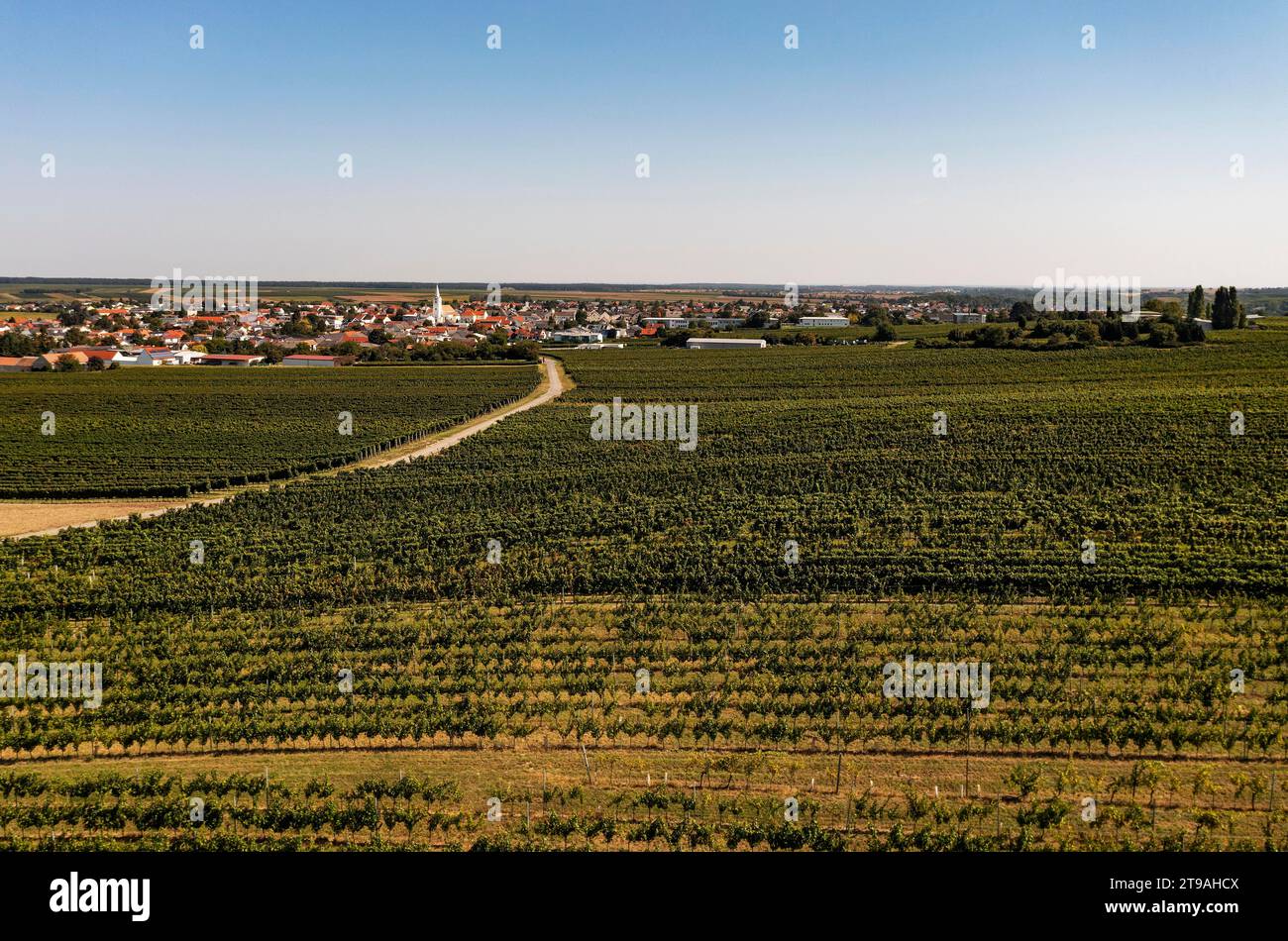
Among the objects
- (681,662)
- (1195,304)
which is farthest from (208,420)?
(1195,304)

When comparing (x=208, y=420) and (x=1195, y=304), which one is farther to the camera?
(x=1195, y=304)

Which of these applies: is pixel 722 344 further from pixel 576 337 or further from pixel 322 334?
pixel 322 334

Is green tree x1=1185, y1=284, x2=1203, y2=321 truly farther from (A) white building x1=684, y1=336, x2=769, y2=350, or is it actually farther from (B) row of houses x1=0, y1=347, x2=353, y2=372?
(B) row of houses x1=0, y1=347, x2=353, y2=372

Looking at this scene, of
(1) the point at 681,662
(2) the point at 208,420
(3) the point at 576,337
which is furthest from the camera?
(3) the point at 576,337

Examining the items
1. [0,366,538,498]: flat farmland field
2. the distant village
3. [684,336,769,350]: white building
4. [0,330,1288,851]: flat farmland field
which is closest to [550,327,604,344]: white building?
the distant village

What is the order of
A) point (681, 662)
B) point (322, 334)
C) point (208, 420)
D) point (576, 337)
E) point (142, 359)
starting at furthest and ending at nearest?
point (322, 334) < point (576, 337) < point (142, 359) < point (208, 420) < point (681, 662)
